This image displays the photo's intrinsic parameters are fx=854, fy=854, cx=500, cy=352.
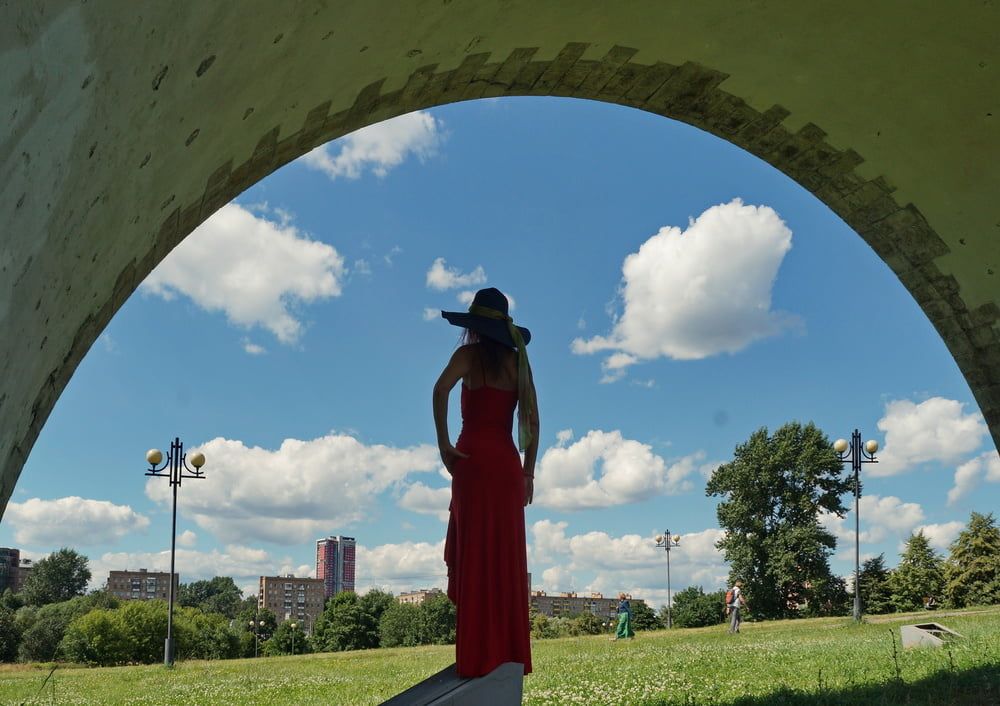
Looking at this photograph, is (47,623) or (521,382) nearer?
(521,382)

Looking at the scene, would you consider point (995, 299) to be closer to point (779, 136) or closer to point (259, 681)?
point (779, 136)

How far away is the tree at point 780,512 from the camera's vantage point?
150 ft

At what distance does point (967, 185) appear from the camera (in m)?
6.14

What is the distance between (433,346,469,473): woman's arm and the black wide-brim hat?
0.13 meters

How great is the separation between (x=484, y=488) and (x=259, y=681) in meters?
9.00

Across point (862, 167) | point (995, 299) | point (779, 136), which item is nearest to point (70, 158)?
point (779, 136)

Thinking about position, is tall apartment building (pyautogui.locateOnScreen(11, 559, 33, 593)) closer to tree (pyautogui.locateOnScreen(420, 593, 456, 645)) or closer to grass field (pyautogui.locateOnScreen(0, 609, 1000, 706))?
tree (pyautogui.locateOnScreen(420, 593, 456, 645))

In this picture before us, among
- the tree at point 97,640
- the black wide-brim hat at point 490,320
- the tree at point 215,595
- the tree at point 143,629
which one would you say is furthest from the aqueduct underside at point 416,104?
the tree at point 215,595

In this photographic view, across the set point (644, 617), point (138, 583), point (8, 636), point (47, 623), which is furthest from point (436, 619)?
point (138, 583)

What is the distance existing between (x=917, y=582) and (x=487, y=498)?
49.3m

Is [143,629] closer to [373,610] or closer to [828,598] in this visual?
[373,610]

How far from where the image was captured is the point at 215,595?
11412 cm

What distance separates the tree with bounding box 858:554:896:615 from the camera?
4659cm

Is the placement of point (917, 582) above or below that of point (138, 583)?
above
